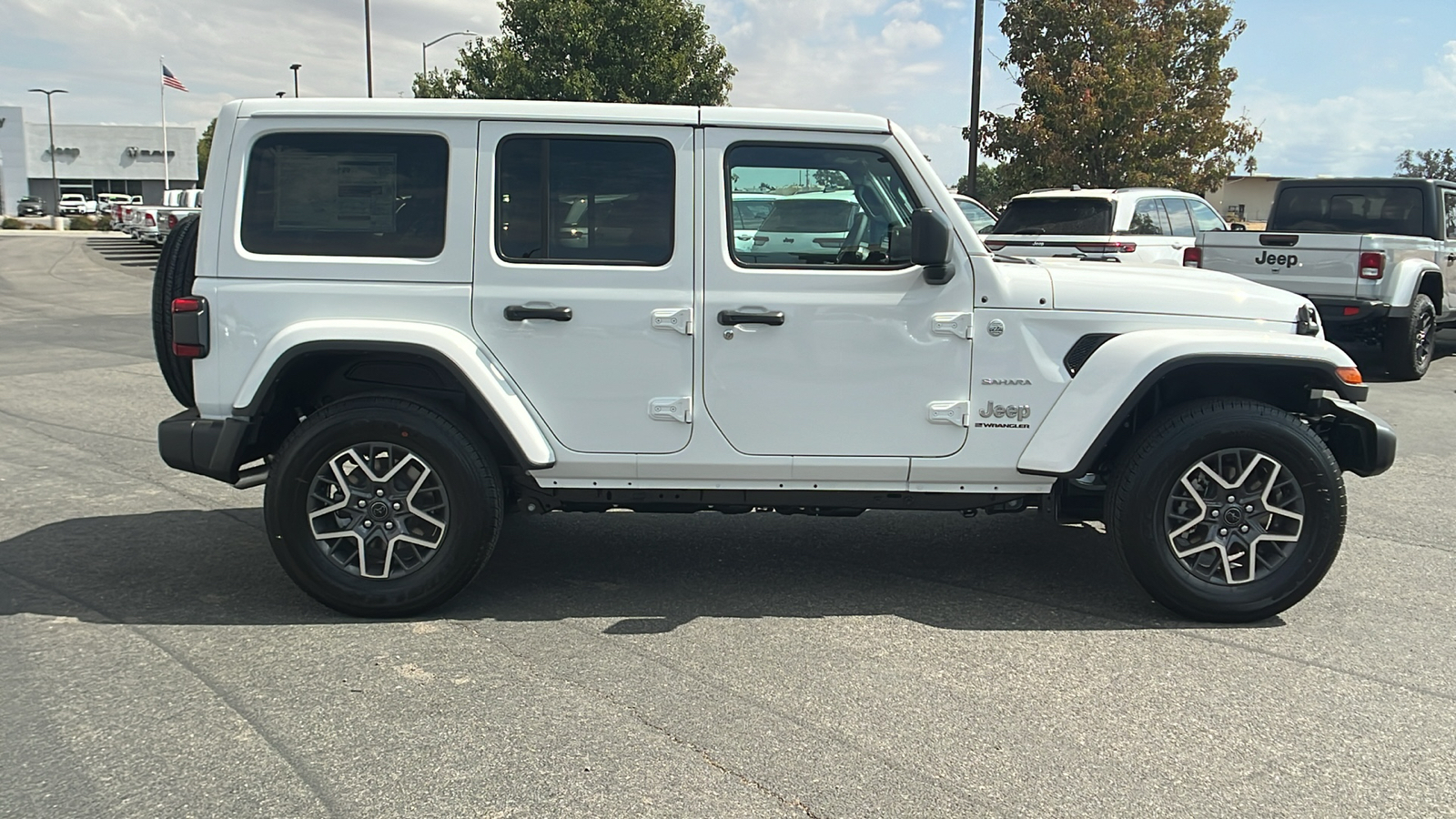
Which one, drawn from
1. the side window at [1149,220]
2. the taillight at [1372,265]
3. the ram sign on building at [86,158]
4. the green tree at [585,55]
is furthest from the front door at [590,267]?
the ram sign on building at [86,158]

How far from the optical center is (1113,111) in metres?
20.6

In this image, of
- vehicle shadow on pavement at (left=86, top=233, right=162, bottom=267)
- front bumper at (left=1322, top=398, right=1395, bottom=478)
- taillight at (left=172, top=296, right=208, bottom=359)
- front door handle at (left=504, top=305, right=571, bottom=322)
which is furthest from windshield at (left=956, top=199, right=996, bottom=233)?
vehicle shadow on pavement at (left=86, top=233, right=162, bottom=267)

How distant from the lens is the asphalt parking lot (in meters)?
3.16

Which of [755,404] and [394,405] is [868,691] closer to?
[755,404]

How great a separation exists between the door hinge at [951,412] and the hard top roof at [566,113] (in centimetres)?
110

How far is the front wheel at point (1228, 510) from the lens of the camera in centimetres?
440

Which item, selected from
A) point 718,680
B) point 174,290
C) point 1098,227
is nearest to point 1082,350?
point 718,680

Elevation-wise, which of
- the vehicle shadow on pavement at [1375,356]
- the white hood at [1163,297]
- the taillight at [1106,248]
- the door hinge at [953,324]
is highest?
the taillight at [1106,248]

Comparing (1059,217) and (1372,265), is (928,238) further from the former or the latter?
(1372,265)

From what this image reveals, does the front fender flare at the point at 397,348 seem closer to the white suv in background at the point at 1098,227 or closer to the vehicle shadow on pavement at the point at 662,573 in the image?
the vehicle shadow on pavement at the point at 662,573

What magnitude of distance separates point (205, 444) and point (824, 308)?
8.11 feet

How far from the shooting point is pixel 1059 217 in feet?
38.5

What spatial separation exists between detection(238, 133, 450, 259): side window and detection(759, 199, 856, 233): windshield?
4.29 ft

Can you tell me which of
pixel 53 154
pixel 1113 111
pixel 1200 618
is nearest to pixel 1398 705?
pixel 1200 618
